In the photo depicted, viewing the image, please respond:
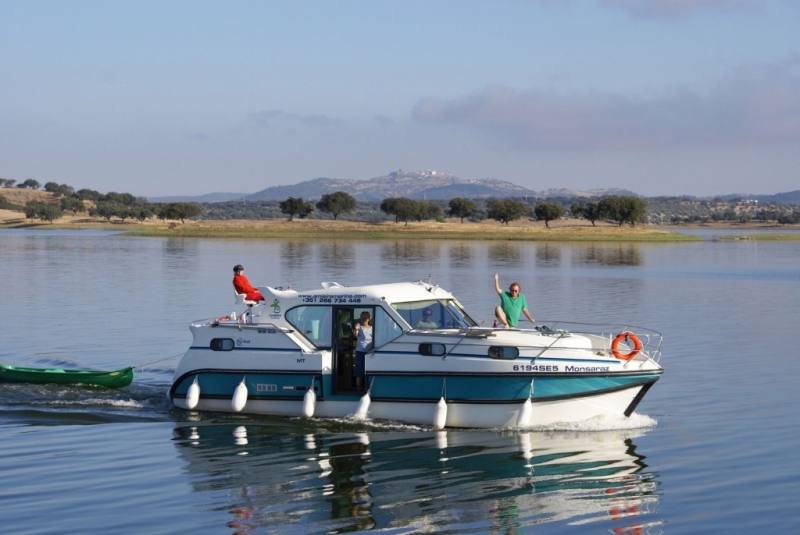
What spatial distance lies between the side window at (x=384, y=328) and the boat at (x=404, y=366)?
0.02 metres

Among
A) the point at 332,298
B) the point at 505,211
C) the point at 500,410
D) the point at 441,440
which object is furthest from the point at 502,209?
the point at 441,440

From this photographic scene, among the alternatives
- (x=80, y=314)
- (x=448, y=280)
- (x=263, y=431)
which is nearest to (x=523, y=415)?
(x=263, y=431)

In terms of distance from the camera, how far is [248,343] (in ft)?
56.0

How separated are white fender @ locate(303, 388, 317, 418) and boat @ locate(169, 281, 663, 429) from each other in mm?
17

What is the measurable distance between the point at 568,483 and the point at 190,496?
5144mm

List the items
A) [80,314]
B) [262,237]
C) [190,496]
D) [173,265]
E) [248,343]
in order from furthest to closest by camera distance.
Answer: [262,237] → [173,265] → [80,314] → [248,343] → [190,496]

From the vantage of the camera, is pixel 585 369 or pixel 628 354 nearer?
pixel 585 369

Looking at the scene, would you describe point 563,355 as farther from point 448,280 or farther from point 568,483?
point 448,280

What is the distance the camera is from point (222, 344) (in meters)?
17.2

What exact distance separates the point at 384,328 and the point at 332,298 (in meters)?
1.13

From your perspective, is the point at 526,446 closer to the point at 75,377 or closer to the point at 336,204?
the point at 75,377

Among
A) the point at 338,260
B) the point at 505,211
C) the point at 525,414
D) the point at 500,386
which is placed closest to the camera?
the point at 525,414

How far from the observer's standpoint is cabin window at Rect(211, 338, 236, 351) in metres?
17.1

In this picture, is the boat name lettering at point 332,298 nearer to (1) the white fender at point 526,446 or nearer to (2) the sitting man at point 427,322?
(2) the sitting man at point 427,322
